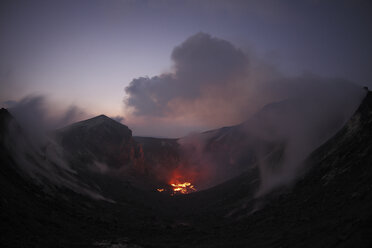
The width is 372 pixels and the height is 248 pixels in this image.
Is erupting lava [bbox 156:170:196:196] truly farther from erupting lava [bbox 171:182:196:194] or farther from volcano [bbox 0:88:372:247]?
volcano [bbox 0:88:372:247]

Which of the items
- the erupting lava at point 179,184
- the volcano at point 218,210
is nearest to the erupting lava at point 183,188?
the erupting lava at point 179,184

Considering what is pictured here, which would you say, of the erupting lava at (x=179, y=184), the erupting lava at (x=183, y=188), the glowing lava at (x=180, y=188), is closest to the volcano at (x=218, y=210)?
the glowing lava at (x=180, y=188)

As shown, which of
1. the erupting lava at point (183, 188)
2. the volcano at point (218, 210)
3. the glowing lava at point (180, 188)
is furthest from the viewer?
the erupting lava at point (183, 188)

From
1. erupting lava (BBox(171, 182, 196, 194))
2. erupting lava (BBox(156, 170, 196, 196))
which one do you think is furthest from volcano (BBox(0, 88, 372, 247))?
erupting lava (BBox(156, 170, 196, 196))

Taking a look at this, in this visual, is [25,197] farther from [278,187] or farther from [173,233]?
[278,187]

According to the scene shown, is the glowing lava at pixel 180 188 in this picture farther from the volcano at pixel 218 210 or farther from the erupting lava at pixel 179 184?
the volcano at pixel 218 210

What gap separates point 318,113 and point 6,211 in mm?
62422

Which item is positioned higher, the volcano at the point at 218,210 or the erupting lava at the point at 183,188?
the erupting lava at the point at 183,188

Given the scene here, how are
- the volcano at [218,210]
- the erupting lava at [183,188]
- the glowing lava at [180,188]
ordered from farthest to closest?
the erupting lava at [183,188] < the glowing lava at [180,188] < the volcano at [218,210]

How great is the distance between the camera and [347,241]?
31.9 feet

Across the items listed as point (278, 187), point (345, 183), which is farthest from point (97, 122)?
point (345, 183)

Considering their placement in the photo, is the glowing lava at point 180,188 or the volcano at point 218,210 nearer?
the volcano at point 218,210

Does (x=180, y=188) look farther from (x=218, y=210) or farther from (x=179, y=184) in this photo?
(x=218, y=210)

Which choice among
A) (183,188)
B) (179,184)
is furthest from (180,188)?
(179,184)
